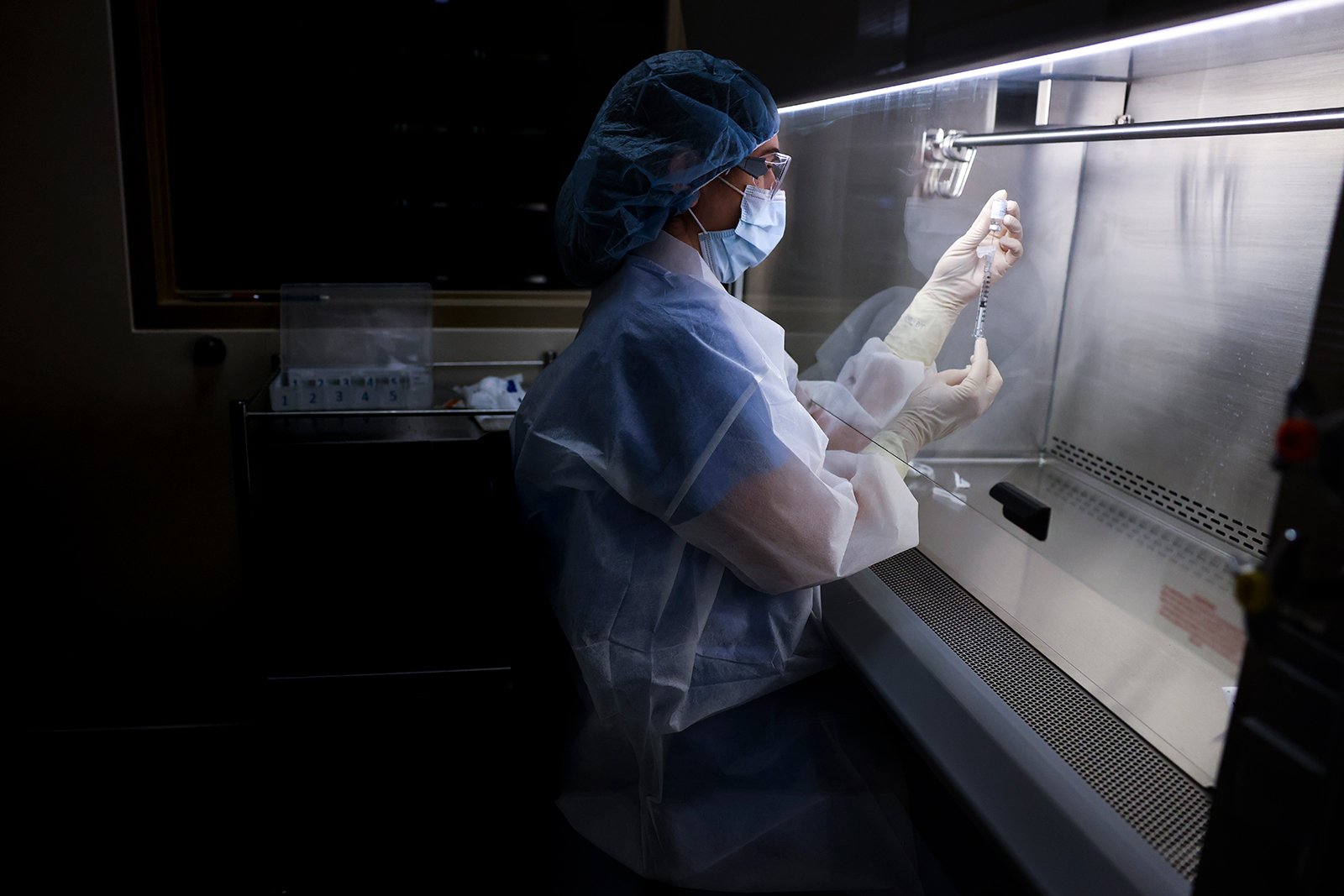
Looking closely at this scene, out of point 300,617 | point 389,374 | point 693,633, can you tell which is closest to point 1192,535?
point 693,633

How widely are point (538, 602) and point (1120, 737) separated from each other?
65 centimetres

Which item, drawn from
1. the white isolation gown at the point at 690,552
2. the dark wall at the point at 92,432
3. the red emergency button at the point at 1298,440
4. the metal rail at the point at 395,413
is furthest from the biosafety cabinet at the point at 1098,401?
the dark wall at the point at 92,432

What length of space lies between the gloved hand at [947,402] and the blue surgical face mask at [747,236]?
323mm

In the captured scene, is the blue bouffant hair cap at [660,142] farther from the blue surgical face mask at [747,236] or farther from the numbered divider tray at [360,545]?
the numbered divider tray at [360,545]

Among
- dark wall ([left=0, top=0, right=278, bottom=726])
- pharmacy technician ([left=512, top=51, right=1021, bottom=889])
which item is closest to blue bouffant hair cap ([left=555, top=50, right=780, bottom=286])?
pharmacy technician ([left=512, top=51, right=1021, bottom=889])

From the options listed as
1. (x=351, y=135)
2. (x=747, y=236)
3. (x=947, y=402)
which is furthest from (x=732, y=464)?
(x=351, y=135)

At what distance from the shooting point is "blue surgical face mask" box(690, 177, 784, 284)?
1.23 meters

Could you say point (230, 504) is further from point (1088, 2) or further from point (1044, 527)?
point (1088, 2)

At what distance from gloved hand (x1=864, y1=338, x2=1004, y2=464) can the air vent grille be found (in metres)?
0.28

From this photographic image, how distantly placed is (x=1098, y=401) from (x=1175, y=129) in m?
0.51

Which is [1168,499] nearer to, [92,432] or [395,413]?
[395,413]

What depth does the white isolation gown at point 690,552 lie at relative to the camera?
3.37 ft

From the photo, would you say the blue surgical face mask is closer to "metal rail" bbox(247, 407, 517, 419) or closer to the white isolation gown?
the white isolation gown

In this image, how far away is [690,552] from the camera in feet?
3.63
